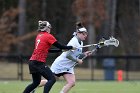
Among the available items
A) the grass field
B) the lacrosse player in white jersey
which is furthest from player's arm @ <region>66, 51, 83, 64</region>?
the grass field

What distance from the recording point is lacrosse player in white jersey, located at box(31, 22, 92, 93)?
58.6 feet

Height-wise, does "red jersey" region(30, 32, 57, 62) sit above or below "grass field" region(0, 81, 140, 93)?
above

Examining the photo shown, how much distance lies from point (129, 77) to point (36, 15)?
24556 mm

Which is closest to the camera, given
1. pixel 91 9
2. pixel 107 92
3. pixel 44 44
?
pixel 44 44

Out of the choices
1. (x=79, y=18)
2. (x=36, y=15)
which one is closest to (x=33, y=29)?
(x=36, y=15)

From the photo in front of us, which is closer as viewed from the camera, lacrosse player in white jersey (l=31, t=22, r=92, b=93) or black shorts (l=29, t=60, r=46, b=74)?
black shorts (l=29, t=60, r=46, b=74)

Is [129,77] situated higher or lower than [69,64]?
lower

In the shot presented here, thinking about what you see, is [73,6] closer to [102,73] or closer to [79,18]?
[79,18]

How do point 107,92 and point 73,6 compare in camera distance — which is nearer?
point 107,92

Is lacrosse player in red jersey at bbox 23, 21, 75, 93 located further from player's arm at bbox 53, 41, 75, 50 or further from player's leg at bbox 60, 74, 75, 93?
player's leg at bbox 60, 74, 75, 93

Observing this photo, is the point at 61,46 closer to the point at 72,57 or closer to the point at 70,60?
the point at 72,57

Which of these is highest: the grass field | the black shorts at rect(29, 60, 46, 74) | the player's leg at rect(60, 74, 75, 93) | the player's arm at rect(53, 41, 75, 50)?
the player's arm at rect(53, 41, 75, 50)

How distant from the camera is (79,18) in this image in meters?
54.8

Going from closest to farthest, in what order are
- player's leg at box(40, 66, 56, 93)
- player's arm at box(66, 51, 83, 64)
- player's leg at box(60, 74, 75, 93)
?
player's leg at box(40, 66, 56, 93)
player's arm at box(66, 51, 83, 64)
player's leg at box(60, 74, 75, 93)
